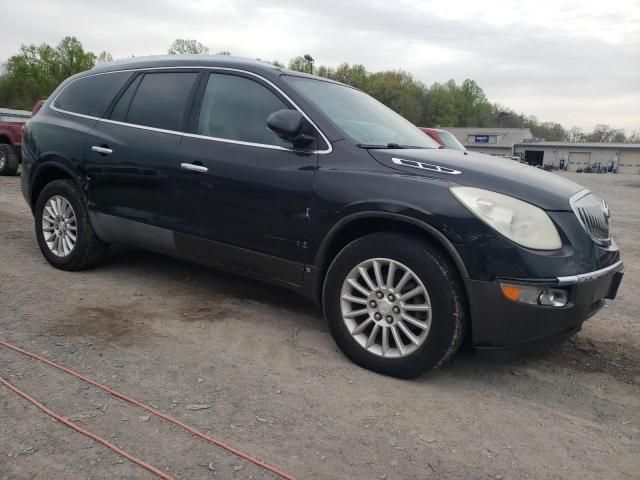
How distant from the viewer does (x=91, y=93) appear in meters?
4.67

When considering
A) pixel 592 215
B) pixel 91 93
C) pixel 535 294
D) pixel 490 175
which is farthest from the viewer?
pixel 91 93

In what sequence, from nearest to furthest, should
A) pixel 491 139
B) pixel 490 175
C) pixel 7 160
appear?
pixel 490 175 → pixel 7 160 → pixel 491 139

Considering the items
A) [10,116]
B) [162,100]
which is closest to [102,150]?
[162,100]

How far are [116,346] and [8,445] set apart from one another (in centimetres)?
106

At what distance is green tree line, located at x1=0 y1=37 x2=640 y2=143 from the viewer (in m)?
68.4

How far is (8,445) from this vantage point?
224 centimetres

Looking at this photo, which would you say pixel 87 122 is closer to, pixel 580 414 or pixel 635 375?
pixel 580 414

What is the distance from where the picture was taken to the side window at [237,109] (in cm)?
361

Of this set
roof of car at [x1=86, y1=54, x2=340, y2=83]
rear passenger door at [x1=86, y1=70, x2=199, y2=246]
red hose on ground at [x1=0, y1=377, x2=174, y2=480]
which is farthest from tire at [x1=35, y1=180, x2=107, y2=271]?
red hose on ground at [x1=0, y1=377, x2=174, y2=480]

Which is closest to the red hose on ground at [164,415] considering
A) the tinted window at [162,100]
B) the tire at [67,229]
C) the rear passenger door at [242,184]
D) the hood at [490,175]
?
the rear passenger door at [242,184]

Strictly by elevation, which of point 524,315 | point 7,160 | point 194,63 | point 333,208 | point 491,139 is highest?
point 491,139

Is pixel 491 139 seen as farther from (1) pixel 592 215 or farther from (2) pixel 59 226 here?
(1) pixel 592 215

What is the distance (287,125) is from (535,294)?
5.59ft

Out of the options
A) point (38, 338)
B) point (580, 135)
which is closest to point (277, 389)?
point (38, 338)
